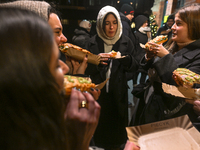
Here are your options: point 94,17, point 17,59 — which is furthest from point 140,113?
point 94,17

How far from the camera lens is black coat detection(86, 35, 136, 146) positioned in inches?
76.2

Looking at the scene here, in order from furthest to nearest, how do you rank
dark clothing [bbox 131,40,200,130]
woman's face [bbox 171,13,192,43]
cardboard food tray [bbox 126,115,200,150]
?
A: woman's face [bbox 171,13,192,43] → dark clothing [bbox 131,40,200,130] → cardboard food tray [bbox 126,115,200,150]

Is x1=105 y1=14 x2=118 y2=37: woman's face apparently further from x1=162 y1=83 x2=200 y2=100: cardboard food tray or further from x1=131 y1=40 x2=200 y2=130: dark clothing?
x1=162 y1=83 x2=200 y2=100: cardboard food tray

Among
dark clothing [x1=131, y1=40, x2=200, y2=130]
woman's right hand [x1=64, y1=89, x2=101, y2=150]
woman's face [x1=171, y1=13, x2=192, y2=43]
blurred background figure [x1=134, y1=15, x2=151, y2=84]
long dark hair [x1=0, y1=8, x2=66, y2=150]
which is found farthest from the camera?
blurred background figure [x1=134, y1=15, x2=151, y2=84]

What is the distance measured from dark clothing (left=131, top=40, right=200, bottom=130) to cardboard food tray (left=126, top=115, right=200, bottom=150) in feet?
1.16

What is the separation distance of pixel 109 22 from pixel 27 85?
176 centimetres

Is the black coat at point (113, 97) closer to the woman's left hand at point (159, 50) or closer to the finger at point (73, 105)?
the woman's left hand at point (159, 50)

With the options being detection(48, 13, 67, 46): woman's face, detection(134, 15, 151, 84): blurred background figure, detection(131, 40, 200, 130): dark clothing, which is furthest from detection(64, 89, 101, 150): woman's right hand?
detection(134, 15, 151, 84): blurred background figure

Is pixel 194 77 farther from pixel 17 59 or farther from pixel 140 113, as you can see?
pixel 17 59

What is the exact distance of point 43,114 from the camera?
16.0 inches

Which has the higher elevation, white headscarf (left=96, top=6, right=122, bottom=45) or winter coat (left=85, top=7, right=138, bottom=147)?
white headscarf (left=96, top=6, right=122, bottom=45)

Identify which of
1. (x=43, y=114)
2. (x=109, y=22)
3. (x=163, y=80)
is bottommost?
(x=163, y=80)

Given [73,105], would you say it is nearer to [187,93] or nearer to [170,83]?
[187,93]

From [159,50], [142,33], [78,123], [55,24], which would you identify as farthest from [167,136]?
[142,33]
